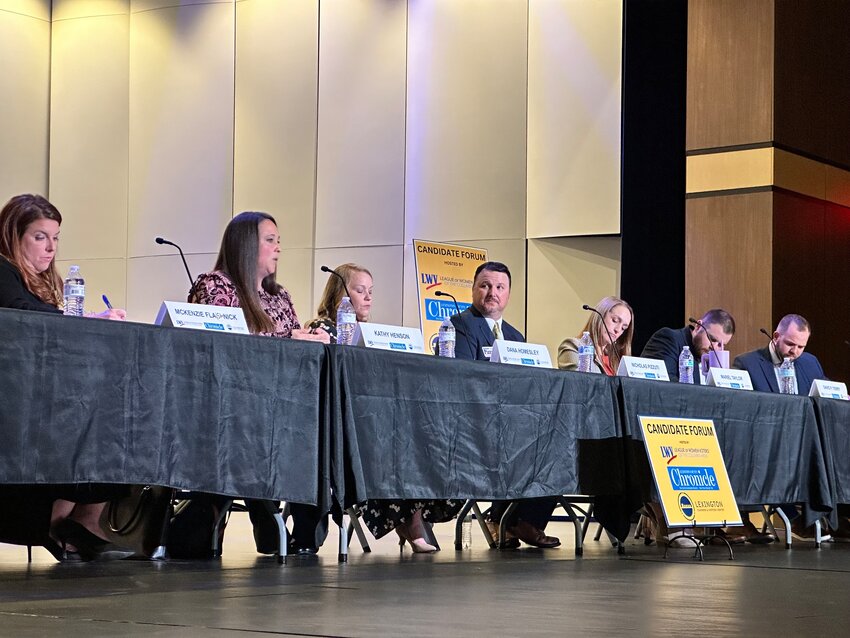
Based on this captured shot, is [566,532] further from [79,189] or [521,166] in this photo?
[79,189]

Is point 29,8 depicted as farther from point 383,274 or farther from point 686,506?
point 686,506

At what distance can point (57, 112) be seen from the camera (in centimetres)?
1059

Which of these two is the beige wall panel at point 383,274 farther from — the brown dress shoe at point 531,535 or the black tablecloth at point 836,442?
the brown dress shoe at point 531,535

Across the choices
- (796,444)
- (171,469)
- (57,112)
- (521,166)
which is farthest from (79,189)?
(171,469)

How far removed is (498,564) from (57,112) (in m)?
8.00

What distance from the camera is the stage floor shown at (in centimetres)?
206

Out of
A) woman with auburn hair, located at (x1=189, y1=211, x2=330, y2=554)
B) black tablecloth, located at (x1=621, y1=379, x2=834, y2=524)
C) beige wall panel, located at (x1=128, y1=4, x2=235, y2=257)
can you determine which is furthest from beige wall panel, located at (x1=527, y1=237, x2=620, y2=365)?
woman with auburn hair, located at (x1=189, y1=211, x2=330, y2=554)

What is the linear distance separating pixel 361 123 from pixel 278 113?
711 millimetres

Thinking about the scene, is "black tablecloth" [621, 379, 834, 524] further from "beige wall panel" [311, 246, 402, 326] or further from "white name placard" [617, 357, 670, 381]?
"beige wall panel" [311, 246, 402, 326]

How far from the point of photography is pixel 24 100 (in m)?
10.5

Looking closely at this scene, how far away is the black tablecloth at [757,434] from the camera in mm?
4359

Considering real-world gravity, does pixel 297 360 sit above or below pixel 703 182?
below

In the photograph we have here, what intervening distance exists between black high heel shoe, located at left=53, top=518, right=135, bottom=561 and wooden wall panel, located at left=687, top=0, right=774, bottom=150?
5.52 metres

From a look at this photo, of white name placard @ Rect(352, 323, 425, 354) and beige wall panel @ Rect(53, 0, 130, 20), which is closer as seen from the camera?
white name placard @ Rect(352, 323, 425, 354)
